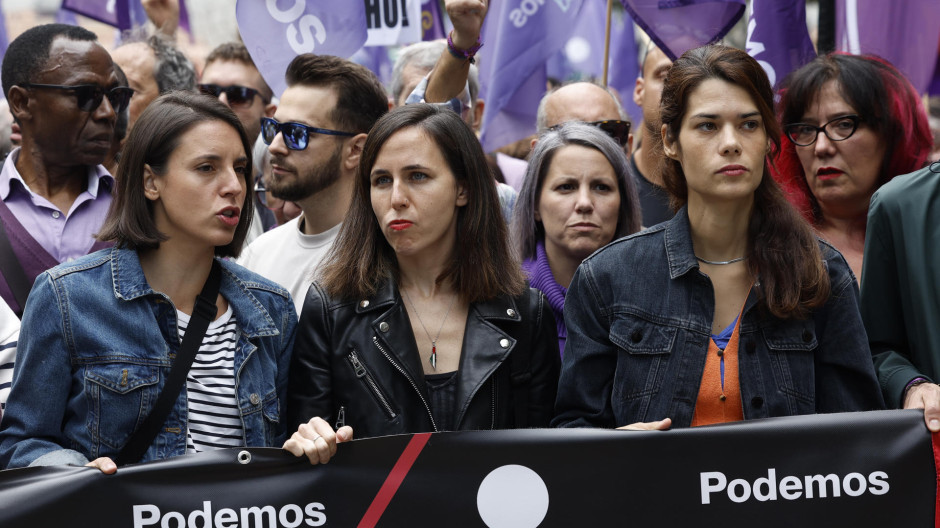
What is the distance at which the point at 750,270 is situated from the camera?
141 inches

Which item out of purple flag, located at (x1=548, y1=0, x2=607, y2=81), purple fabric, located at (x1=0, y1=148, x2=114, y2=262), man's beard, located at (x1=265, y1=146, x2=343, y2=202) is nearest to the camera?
purple fabric, located at (x1=0, y1=148, x2=114, y2=262)

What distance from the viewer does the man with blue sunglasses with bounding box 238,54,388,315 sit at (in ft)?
16.5

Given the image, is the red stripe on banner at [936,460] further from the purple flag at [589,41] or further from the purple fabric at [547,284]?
the purple flag at [589,41]

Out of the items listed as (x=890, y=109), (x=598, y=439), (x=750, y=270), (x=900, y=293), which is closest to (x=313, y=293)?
(x=598, y=439)

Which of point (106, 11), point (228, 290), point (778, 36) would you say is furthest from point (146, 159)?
point (106, 11)

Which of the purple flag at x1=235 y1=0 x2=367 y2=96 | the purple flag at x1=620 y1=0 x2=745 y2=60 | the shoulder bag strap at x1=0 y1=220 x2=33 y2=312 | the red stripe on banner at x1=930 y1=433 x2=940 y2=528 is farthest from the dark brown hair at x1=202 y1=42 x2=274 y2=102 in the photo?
the red stripe on banner at x1=930 y1=433 x2=940 y2=528

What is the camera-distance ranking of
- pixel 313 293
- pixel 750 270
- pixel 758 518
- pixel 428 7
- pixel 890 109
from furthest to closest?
pixel 428 7 < pixel 890 109 < pixel 313 293 < pixel 750 270 < pixel 758 518

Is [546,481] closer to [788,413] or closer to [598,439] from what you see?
[598,439]

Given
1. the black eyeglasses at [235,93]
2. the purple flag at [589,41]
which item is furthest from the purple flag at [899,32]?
the black eyeglasses at [235,93]

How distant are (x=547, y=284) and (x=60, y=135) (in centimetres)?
233

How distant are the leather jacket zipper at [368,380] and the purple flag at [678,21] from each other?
2.51 meters

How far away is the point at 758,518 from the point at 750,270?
82cm

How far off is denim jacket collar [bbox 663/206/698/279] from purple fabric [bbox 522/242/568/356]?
33.9 inches

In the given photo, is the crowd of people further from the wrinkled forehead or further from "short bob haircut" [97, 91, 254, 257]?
the wrinkled forehead
